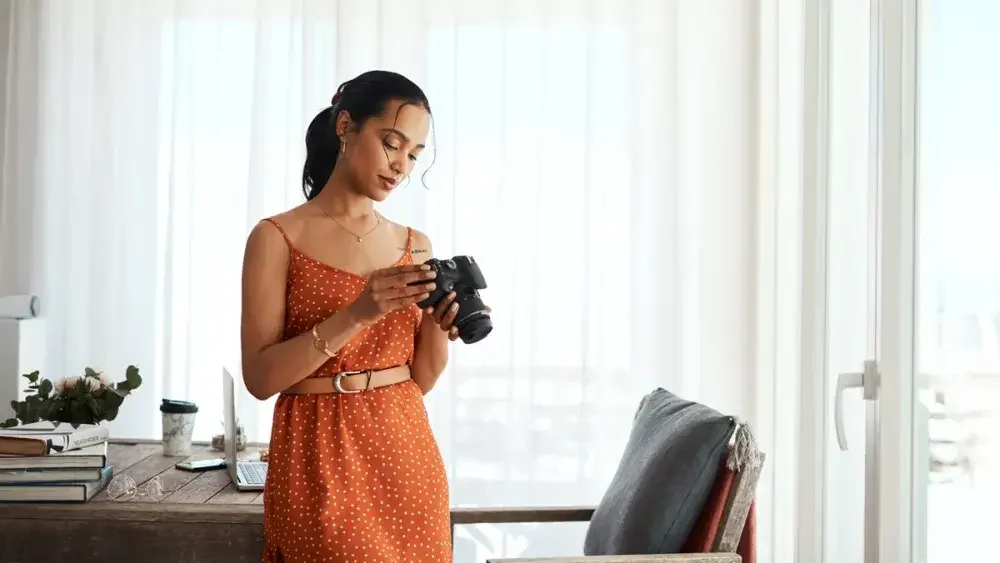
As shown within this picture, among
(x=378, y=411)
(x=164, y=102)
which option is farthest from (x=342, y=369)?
(x=164, y=102)

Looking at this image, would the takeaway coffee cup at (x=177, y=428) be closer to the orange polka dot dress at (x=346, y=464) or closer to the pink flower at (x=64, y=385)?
the pink flower at (x=64, y=385)

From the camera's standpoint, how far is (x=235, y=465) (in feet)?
6.48

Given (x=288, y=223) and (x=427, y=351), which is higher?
(x=288, y=223)

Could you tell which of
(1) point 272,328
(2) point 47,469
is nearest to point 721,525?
(1) point 272,328

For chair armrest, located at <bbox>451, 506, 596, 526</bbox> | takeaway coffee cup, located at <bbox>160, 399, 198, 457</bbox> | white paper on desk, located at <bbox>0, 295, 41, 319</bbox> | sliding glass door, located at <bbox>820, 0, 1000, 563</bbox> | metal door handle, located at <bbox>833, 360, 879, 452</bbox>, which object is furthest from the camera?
white paper on desk, located at <bbox>0, 295, 41, 319</bbox>

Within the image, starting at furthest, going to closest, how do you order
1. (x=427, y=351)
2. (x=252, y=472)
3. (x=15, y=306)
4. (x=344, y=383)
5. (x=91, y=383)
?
1. (x=15, y=306)
2. (x=91, y=383)
3. (x=252, y=472)
4. (x=427, y=351)
5. (x=344, y=383)

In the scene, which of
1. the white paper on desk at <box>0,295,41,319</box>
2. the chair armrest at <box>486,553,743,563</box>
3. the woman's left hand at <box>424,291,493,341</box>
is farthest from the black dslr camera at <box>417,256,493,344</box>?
the white paper on desk at <box>0,295,41,319</box>

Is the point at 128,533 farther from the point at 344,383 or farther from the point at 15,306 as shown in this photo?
the point at 15,306

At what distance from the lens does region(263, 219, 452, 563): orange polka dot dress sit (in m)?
1.39

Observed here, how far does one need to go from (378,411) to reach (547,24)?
2007mm

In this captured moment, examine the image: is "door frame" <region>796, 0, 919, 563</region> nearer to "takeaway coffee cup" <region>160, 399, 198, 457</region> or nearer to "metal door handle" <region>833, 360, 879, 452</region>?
"metal door handle" <region>833, 360, 879, 452</region>

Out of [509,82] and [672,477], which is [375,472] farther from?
[509,82]

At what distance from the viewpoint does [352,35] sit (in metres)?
3.12

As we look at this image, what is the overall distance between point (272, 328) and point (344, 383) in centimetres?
14
